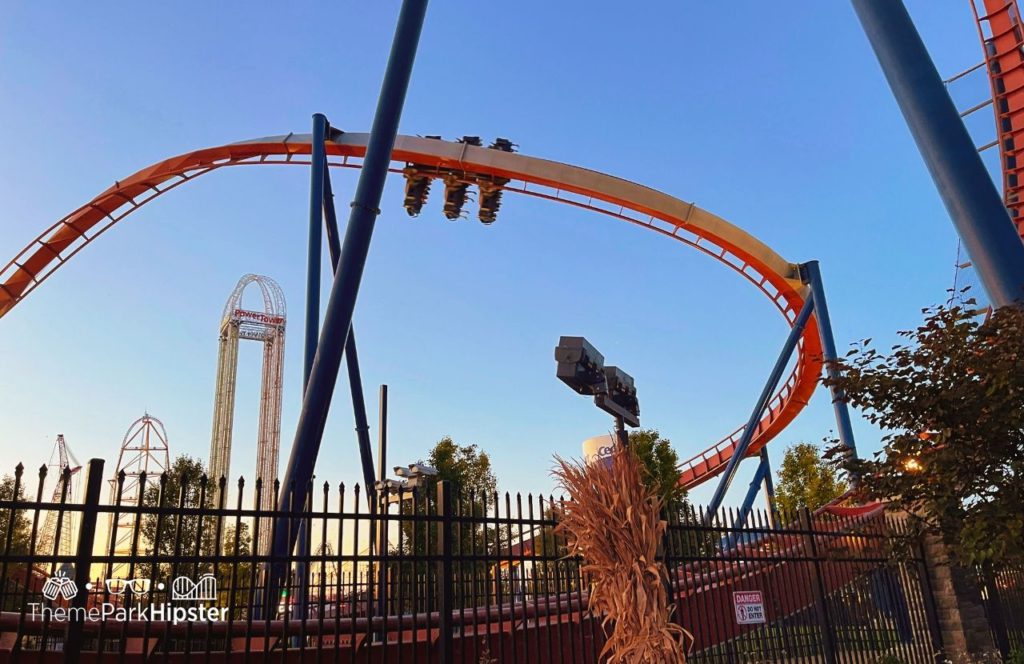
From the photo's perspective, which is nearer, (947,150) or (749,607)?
(749,607)

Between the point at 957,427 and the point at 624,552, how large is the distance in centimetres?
339

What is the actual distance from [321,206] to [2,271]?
11.1 m

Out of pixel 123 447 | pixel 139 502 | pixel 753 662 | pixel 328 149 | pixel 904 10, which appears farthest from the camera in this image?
pixel 123 447

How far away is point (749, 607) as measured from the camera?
660 centimetres

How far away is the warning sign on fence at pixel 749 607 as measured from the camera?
6559 mm

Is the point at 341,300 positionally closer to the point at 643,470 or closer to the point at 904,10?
the point at 643,470

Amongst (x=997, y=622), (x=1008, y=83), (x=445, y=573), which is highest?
(x=1008, y=83)

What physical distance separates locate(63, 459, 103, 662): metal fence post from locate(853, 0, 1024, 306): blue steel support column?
852 cm

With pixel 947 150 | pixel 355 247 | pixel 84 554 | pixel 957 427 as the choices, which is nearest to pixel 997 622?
pixel 957 427

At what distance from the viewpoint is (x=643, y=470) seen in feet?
17.1

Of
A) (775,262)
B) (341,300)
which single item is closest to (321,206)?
(341,300)

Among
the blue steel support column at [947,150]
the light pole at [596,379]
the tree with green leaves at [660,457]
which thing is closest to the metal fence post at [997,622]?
the blue steel support column at [947,150]

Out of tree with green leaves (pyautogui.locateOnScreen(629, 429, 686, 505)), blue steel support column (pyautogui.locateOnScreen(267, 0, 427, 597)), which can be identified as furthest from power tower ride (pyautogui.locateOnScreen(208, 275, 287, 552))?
blue steel support column (pyautogui.locateOnScreen(267, 0, 427, 597))

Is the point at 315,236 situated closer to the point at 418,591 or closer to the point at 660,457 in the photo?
the point at 418,591
